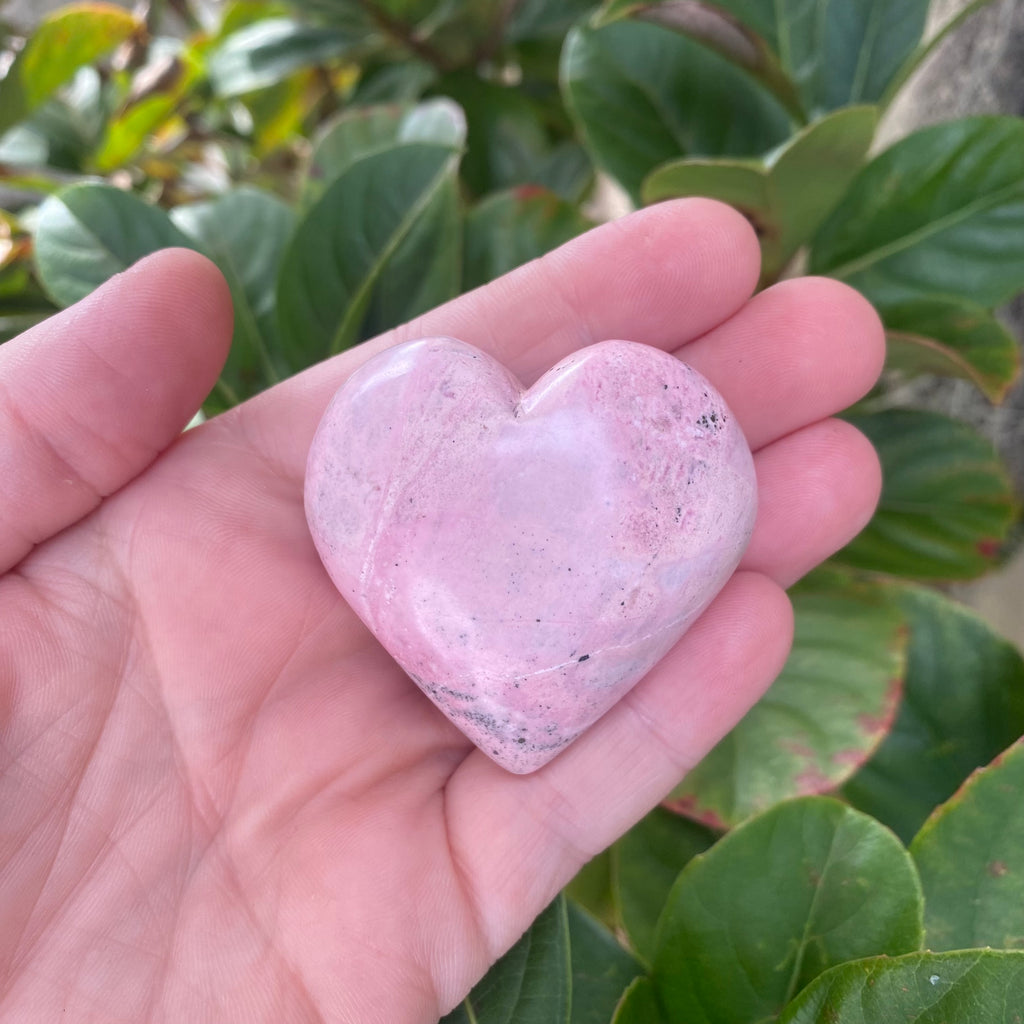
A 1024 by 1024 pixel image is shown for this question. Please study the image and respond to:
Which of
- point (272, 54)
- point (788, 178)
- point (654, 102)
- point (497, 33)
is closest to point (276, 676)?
point (788, 178)

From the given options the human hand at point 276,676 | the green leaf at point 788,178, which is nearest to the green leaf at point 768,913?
the human hand at point 276,676

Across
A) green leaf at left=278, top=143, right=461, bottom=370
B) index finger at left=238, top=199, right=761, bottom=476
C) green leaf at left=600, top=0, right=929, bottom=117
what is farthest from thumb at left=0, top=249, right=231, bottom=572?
green leaf at left=600, top=0, right=929, bottom=117

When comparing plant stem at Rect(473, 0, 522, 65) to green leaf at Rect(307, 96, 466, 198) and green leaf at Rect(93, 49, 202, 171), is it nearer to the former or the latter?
green leaf at Rect(307, 96, 466, 198)

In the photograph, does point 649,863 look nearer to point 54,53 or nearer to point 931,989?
point 931,989

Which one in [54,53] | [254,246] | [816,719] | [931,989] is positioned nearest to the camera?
[931,989]

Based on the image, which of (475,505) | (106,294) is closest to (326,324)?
(106,294)

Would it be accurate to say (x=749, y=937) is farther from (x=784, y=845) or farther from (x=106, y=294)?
(x=106, y=294)

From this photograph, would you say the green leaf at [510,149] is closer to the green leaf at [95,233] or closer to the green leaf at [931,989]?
the green leaf at [95,233]
